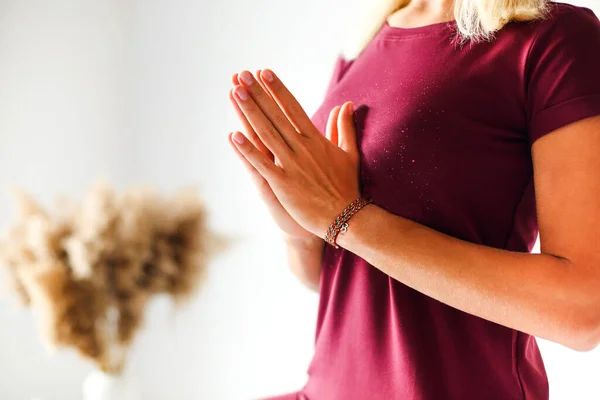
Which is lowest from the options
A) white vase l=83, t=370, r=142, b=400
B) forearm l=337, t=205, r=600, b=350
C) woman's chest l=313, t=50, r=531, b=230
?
white vase l=83, t=370, r=142, b=400

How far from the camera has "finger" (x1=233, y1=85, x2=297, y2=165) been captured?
694 millimetres

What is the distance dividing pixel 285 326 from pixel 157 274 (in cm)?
67

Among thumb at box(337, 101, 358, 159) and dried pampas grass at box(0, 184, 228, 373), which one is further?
dried pampas grass at box(0, 184, 228, 373)

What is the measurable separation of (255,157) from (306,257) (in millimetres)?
286

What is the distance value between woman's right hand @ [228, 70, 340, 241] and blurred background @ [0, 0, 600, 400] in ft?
2.36

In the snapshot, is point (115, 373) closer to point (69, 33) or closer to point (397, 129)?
point (397, 129)

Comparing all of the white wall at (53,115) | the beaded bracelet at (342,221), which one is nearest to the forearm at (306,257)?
the beaded bracelet at (342,221)

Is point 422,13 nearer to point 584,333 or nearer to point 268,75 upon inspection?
point 268,75

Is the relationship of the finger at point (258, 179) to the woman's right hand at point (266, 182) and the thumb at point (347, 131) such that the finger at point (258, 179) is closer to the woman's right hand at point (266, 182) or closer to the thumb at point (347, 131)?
the woman's right hand at point (266, 182)

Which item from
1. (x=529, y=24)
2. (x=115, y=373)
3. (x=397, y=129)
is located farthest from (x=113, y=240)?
(x=529, y=24)

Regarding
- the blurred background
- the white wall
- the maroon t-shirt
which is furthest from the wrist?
the white wall

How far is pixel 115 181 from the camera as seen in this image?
1.96 m

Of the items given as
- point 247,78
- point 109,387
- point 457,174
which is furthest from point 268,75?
point 109,387

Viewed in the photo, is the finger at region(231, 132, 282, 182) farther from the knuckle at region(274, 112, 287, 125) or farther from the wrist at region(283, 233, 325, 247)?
the wrist at region(283, 233, 325, 247)
